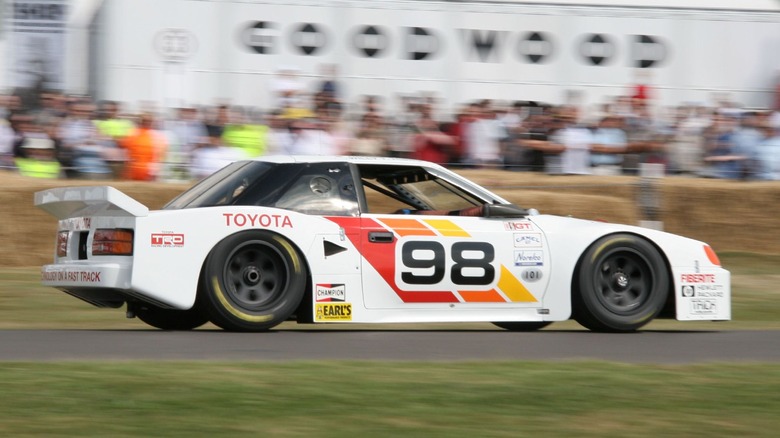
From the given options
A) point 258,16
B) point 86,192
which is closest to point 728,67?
point 258,16

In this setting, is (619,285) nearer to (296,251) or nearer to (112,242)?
(296,251)

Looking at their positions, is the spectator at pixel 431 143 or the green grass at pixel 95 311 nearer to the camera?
the green grass at pixel 95 311

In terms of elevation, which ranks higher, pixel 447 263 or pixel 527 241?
pixel 527 241

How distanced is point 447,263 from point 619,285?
1.27m

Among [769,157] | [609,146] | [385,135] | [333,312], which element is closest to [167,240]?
[333,312]

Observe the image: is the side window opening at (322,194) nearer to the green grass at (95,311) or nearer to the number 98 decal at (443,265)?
the number 98 decal at (443,265)

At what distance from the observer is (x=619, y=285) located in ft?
28.6

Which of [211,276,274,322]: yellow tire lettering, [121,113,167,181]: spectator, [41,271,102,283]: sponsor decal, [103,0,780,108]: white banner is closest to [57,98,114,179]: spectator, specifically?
[121,113,167,181]: spectator

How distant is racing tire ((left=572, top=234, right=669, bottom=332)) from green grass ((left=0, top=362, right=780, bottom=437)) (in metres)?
2.17

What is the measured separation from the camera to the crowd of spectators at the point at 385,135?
45.3 feet

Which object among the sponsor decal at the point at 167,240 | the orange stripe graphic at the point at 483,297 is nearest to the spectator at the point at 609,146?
the orange stripe graphic at the point at 483,297

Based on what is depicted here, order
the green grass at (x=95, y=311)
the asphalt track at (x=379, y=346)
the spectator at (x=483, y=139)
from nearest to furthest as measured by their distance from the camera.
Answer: the asphalt track at (x=379, y=346) → the green grass at (x=95, y=311) → the spectator at (x=483, y=139)

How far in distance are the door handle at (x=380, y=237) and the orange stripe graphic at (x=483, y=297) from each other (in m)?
0.59

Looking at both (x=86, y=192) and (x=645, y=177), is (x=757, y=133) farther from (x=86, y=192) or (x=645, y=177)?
(x=86, y=192)
